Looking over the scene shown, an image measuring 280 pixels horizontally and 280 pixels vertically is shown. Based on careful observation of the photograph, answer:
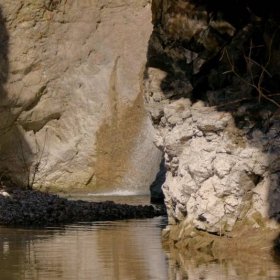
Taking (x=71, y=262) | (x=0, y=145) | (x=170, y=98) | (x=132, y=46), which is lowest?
(x=0, y=145)

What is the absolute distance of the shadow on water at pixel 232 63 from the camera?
11133 mm

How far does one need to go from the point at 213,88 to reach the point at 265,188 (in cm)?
183

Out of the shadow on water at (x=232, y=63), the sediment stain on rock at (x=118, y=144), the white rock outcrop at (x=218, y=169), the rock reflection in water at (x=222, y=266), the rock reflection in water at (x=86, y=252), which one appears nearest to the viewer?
the rock reflection in water at (x=222, y=266)

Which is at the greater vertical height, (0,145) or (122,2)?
(122,2)

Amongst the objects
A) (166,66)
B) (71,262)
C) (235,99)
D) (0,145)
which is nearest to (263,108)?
(235,99)

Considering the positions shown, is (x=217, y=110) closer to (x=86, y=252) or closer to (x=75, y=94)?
(x=86, y=252)

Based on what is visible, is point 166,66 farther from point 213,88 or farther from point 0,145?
point 0,145

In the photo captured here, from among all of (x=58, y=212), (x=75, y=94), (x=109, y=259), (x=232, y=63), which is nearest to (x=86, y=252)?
(x=109, y=259)

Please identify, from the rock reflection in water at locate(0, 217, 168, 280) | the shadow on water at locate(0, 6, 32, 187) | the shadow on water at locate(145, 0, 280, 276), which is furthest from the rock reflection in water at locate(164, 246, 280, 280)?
the shadow on water at locate(0, 6, 32, 187)

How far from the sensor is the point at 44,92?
26656 millimetres

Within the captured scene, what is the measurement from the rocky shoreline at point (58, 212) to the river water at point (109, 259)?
151cm

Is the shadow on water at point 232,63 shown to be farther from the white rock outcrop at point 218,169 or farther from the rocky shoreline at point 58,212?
the rocky shoreline at point 58,212

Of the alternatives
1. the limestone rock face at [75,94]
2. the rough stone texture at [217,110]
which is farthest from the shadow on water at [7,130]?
the rough stone texture at [217,110]

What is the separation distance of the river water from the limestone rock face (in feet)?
40.3
